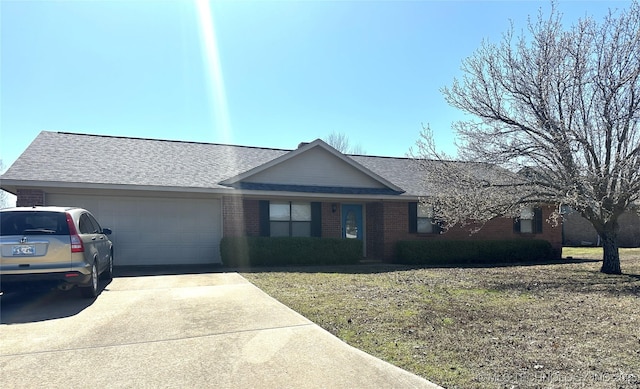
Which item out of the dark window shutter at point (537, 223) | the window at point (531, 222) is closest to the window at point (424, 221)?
the window at point (531, 222)

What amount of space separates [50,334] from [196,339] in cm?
189

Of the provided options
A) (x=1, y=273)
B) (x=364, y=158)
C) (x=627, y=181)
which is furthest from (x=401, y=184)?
(x=1, y=273)

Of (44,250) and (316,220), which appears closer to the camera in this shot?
(44,250)

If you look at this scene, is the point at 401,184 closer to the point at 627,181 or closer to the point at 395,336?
the point at 627,181

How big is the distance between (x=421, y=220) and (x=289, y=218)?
203 inches

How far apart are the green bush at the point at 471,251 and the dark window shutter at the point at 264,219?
4.73 metres

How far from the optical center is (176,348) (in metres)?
4.61

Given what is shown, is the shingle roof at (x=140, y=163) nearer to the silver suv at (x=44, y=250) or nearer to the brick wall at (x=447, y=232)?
the brick wall at (x=447, y=232)

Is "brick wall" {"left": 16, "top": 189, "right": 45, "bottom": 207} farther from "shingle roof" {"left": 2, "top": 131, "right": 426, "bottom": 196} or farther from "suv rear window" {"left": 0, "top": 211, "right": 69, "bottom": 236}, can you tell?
"suv rear window" {"left": 0, "top": 211, "right": 69, "bottom": 236}

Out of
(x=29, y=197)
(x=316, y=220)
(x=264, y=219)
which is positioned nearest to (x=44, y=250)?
(x=29, y=197)

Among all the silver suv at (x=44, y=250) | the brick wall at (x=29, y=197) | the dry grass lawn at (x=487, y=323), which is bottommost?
the dry grass lawn at (x=487, y=323)

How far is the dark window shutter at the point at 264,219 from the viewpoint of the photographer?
14.0 metres

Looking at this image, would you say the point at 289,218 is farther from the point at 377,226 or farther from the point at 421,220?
the point at 421,220

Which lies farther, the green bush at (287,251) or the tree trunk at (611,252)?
the green bush at (287,251)
